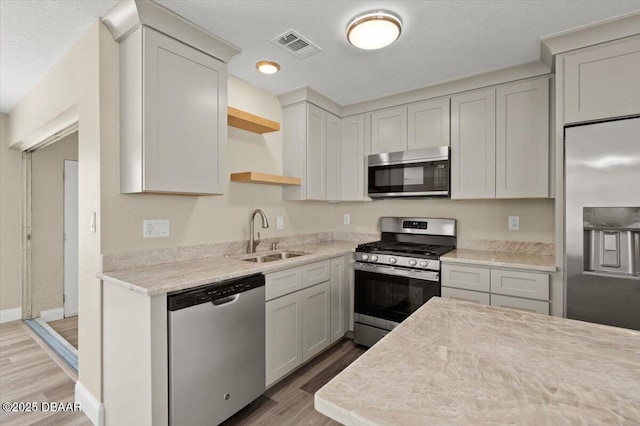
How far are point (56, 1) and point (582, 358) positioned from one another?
2.78 m

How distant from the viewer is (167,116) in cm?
191

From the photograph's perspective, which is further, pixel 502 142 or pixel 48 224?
pixel 48 224

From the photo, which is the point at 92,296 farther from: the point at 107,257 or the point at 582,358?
the point at 582,358

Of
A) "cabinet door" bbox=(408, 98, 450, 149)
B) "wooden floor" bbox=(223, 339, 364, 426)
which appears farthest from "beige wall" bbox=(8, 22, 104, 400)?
"cabinet door" bbox=(408, 98, 450, 149)

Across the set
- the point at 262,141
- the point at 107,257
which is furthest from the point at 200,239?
Answer: the point at 262,141

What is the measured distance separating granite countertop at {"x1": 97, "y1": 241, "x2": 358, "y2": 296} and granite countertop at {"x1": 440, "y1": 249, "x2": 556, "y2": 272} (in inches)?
46.8

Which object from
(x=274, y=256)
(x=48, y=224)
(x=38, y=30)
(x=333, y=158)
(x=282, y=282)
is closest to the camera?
(x=38, y=30)

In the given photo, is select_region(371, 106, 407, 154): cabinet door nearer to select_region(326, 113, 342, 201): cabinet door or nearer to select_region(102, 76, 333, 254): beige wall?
select_region(326, 113, 342, 201): cabinet door

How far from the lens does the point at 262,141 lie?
3.00m

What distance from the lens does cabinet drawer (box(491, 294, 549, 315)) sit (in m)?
2.16

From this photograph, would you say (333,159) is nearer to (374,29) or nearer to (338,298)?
(338,298)

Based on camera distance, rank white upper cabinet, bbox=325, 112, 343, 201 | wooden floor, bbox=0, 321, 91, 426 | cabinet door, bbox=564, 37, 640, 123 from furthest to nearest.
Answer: white upper cabinet, bbox=325, 112, 343, 201
wooden floor, bbox=0, 321, 91, 426
cabinet door, bbox=564, 37, 640, 123

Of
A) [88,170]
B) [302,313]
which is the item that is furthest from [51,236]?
[302,313]

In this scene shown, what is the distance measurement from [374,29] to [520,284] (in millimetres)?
1986
